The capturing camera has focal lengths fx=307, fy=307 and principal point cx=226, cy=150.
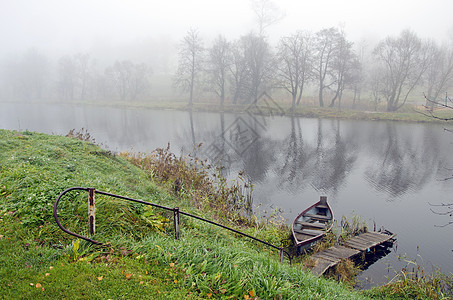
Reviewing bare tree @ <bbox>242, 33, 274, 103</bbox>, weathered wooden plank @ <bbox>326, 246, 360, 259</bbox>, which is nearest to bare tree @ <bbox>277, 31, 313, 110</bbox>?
bare tree @ <bbox>242, 33, 274, 103</bbox>

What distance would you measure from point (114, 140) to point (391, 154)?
20144 mm

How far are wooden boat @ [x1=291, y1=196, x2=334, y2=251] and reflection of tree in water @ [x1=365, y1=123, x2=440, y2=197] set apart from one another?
4.92m

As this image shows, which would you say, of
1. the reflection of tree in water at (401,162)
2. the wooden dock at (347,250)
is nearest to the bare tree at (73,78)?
the reflection of tree in water at (401,162)

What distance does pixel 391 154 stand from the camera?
21609 mm

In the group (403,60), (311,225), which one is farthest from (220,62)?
(311,225)

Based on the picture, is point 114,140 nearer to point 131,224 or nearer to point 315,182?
point 315,182

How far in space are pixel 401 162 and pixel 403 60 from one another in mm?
26415

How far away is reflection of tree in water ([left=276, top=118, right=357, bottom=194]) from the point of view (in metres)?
15.0

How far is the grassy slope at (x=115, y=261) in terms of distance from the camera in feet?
12.0

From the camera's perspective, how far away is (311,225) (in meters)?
9.56

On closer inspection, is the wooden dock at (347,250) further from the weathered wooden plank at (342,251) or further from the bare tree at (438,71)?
the bare tree at (438,71)

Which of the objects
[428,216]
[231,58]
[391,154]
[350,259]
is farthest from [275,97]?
[350,259]

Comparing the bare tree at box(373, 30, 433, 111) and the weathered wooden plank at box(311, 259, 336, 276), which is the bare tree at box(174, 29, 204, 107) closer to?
the bare tree at box(373, 30, 433, 111)

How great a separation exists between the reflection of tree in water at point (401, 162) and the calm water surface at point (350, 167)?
52mm
